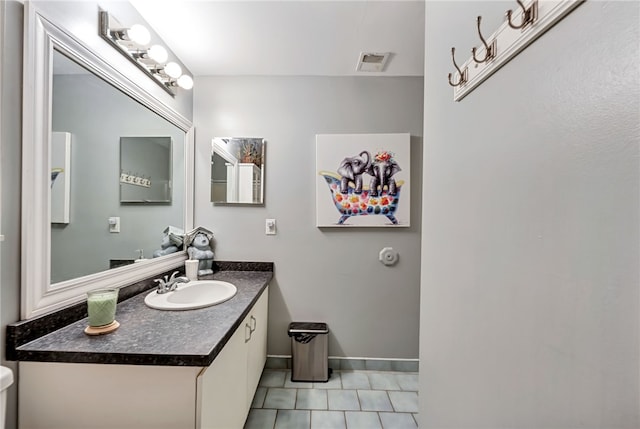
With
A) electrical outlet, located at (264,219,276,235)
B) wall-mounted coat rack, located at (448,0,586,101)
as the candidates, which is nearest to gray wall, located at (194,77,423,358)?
electrical outlet, located at (264,219,276,235)

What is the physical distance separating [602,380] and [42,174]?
1641mm

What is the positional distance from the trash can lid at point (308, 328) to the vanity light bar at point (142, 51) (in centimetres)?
189

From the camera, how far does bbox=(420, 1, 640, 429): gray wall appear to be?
0.41 meters

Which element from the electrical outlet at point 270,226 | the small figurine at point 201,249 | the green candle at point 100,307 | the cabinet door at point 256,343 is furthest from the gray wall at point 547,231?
the small figurine at point 201,249

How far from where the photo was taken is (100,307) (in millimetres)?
1005

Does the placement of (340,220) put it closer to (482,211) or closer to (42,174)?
(482,211)

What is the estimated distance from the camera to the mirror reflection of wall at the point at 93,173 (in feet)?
3.44

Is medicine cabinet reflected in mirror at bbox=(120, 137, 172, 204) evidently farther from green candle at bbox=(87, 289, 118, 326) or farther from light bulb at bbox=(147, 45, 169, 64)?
green candle at bbox=(87, 289, 118, 326)

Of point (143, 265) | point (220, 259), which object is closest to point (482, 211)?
point (143, 265)

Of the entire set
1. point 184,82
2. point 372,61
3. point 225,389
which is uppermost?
point 372,61

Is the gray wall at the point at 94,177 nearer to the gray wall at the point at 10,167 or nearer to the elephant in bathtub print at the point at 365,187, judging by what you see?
the gray wall at the point at 10,167

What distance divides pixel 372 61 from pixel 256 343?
84.2 inches

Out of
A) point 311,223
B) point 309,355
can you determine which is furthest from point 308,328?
point 311,223

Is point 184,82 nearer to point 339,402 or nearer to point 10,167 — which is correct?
point 10,167
